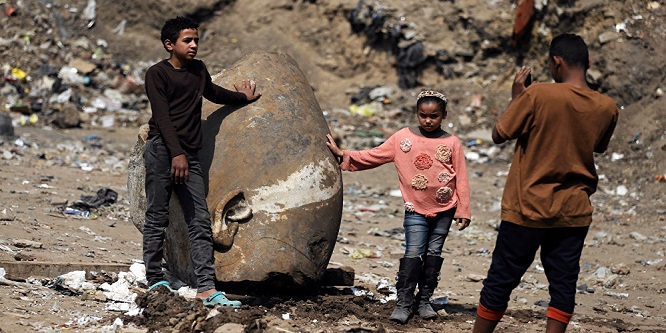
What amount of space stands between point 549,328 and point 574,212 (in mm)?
571

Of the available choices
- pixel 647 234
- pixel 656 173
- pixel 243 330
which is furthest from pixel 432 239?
pixel 656 173

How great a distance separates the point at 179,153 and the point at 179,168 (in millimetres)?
80

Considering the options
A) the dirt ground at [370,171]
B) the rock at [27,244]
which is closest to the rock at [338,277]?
the dirt ground at [370,171]

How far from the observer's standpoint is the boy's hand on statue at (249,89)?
4.96 meters

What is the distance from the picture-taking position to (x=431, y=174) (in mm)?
4875

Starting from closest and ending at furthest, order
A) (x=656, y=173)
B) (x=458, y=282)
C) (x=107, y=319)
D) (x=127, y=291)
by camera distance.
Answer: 1. (x=107, y=319)
2. (x=127, y=291)
3. (x=458, y=282)
4. (x=656, y=173)

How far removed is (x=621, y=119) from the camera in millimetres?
12719

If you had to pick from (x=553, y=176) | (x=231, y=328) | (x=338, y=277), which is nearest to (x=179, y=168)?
(x=231, y=328)

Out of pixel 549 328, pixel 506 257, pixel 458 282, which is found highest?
pixel 506 257

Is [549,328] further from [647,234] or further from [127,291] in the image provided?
[647,234]

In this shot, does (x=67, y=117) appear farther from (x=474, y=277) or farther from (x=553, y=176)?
(x=553, y=176)

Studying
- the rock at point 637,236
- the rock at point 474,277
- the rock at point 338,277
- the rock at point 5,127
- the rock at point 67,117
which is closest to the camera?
the rock at point 338,277

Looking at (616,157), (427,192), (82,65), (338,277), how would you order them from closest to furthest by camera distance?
(427,192) < (338,277) < (616,157) < (82,65)

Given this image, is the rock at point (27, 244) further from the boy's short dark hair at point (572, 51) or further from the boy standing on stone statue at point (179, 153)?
the boy's short dark hair at point (572, 51)
